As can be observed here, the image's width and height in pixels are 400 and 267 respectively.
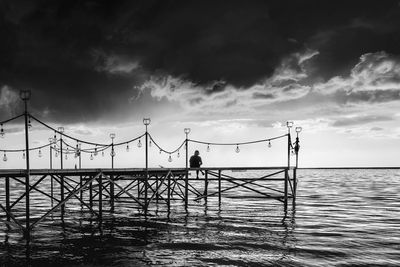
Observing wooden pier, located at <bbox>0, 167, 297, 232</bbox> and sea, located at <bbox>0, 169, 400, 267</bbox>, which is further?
wooden pier, located at <bbox>0, 167, 297, 232</bbox>

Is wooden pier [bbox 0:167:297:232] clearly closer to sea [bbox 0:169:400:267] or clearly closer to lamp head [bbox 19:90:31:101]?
sea [bbox 0:169:400:267]

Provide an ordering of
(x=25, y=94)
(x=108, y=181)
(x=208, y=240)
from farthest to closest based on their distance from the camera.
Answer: (x=108, y=181), (x=208, y=240), (x=25, y=94)

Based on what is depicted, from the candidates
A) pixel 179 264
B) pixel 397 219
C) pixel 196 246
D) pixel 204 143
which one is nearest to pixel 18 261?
pixel 179 264

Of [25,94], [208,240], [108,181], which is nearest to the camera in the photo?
[25,94]

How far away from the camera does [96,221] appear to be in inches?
706

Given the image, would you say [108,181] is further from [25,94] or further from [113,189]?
[25,94]

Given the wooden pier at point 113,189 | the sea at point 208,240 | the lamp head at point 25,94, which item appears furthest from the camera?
the wooden pier at point 113,189

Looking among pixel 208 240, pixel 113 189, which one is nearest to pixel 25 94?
pixel 208 240

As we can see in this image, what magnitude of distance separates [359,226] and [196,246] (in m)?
8.49

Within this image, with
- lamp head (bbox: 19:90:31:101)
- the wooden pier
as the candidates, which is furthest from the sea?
lamp head (bbox: 19:90:31:101)

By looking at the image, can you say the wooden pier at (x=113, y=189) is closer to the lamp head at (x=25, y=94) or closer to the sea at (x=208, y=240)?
the sea at (x=208, y=240)

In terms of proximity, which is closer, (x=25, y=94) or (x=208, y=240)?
(x=25, y=94)

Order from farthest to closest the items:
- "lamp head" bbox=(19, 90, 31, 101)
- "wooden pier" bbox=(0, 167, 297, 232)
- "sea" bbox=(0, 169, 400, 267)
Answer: "wooden pier" bbox=(0, 167, 297, 232) < "lamp head" bbox=(19, 90, 31, 101) < "sea" bbox=(0, 169, 400, 267)

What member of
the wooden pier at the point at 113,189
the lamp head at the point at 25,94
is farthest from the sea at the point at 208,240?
the lamp head at the point at 25,94
